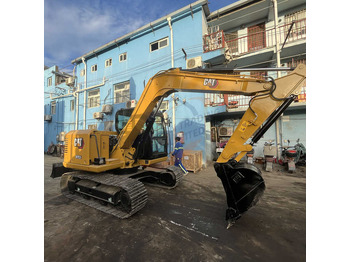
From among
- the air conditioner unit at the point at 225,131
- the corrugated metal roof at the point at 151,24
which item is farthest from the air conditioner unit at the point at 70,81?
the air conditioner unit at the point at 225,131

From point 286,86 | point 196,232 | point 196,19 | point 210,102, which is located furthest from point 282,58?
point 196,232

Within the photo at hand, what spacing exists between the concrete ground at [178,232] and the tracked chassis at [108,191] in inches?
7.9

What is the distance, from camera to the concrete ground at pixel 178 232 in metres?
2.62

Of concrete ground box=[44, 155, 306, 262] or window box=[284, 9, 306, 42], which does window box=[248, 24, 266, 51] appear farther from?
concrete ground box=[44, 155, 306, 262]

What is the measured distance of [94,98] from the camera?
1431cm

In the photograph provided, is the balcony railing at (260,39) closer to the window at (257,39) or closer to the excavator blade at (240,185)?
the window at (257,39)

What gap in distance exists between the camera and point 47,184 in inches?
244

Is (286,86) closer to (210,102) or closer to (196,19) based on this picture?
(210,102)

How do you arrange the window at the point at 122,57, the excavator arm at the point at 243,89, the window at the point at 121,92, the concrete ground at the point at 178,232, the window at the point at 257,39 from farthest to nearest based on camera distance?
1. the window at the point at 122,57
2. the window at the point at 121,92
3. the window at the point at 257,39
4. the excavator arm at the point at 243,89
5. the concrete ground at the point at 178,232

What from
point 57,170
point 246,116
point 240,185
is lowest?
point 57,170

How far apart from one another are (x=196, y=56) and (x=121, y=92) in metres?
6.66

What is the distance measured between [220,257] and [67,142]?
510 cm

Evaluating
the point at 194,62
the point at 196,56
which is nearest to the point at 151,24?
the point at 196,56

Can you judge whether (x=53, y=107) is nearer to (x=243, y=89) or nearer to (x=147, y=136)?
(x=147, y=136)
